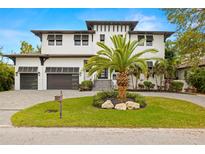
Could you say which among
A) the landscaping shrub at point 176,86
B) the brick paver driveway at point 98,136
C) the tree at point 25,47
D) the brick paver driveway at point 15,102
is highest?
the tree at point 25,47

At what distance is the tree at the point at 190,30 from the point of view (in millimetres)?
14531

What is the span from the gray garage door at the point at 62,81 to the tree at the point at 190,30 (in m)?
12.3

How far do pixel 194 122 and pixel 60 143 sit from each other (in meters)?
6.02

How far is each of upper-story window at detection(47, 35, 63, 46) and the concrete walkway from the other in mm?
18433

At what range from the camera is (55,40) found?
24156 mm

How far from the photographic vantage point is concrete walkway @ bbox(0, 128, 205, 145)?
5.69 metres

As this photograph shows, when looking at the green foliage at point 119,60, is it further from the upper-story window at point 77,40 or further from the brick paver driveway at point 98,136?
the upper-story window at point 77,40

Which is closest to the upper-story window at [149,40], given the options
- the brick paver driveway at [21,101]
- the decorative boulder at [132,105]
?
the brick paver driveway at [21,101]

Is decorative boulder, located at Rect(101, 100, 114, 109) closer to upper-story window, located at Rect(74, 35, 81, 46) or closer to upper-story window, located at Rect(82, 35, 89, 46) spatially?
upper-story window, located at Rect(82, 35, 89, 46)

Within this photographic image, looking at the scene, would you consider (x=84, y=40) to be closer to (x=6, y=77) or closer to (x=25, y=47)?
(x=6, y=77)

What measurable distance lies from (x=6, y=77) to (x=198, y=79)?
22.5m

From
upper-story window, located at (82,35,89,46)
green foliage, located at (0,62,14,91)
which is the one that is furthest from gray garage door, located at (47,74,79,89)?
green foliage, located at (0,62,14,91)
